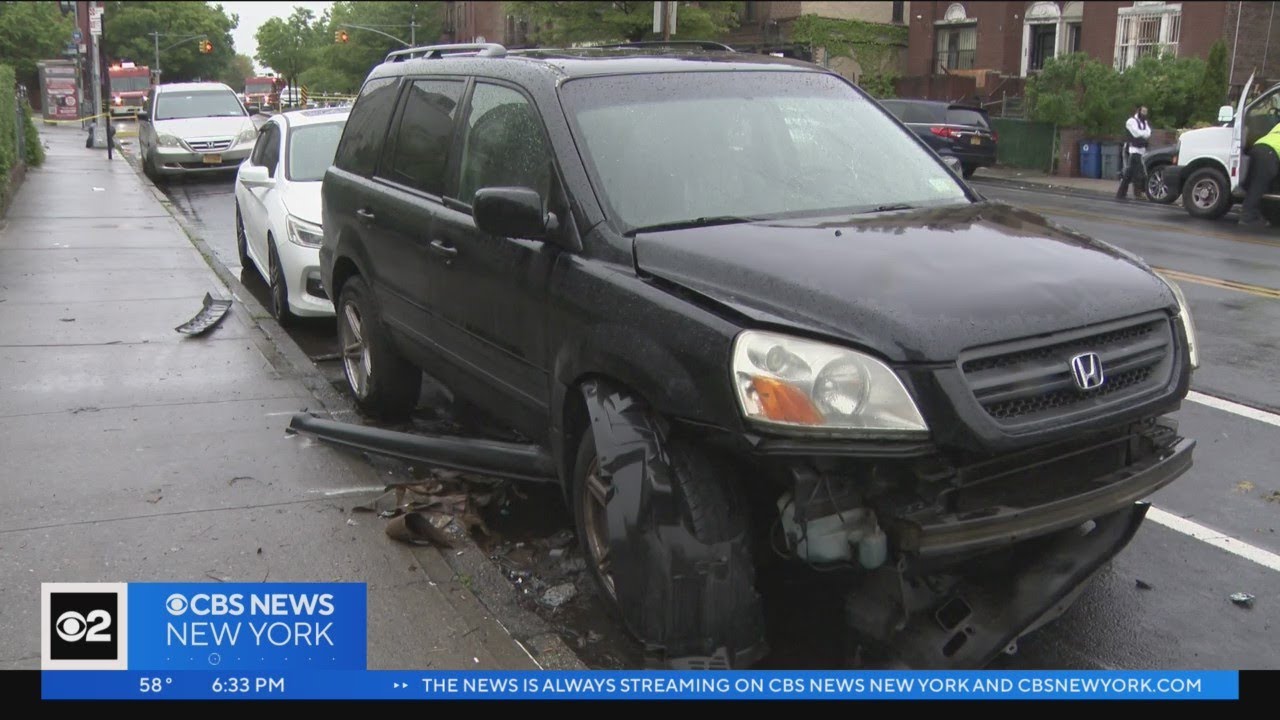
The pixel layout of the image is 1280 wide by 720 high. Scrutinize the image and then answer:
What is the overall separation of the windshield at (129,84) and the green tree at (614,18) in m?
35.8

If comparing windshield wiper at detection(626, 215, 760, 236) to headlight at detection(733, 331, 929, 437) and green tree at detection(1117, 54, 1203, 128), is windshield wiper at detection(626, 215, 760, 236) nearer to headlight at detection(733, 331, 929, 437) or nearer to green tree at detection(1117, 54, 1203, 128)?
headlight at detection(733, 331, 929, 437)

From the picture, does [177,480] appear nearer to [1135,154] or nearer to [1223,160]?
[1223,160]

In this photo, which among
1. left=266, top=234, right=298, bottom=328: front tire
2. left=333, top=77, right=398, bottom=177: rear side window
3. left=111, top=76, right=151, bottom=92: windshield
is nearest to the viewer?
left=333, top=77, right=398, bottom=177: rear side window

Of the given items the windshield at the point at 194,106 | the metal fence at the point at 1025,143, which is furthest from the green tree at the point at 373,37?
the windshield at the point at 194,106

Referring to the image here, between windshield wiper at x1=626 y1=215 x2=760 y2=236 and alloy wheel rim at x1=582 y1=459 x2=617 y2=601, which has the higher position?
windshield wiper at x1=626 y1=215 x2=760 y2=236

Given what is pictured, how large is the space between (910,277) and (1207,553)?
2.32 meters

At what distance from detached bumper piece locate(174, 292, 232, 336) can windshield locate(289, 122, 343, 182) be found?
1.18 m

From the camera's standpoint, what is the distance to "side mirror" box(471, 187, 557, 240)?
428 centimetres

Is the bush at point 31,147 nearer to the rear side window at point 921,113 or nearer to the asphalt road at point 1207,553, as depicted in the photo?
the asphalt road at point 1207,553

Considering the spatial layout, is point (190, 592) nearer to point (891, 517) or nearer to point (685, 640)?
point (685, 640)

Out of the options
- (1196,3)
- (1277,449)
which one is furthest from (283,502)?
(1196,3)

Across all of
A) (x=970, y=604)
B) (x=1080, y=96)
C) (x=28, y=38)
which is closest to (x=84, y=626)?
(x=970, y=604)

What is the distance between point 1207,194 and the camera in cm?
1886

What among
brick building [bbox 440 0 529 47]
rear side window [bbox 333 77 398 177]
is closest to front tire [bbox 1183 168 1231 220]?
rear side window [bbox 333 77 398 177]
